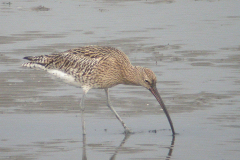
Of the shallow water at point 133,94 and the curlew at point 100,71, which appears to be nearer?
the shallow water at point 133,94

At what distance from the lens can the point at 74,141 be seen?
9922 mm

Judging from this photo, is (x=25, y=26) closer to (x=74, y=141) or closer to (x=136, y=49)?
(x=136, y=49)

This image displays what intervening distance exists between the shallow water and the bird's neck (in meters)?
0.71

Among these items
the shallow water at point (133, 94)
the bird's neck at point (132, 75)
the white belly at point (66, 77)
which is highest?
the bird's neck at point (132, 75)

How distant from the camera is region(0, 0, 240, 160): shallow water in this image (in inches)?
377

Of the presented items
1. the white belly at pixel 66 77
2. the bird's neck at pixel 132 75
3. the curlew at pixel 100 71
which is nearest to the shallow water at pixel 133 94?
the white belly at pixel 66 77

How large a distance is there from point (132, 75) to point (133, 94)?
2179mm

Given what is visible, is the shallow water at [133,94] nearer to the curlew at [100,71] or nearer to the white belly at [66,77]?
the white belly at [66,77]

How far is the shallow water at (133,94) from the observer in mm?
9570

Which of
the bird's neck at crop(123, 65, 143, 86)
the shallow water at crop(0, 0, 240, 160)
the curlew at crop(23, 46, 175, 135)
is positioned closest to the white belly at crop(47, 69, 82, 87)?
the curlew at crop(23, 46, 175, 135)

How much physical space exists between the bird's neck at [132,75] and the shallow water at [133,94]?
0.71 metres

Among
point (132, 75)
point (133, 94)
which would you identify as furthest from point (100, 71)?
point (133, 94)

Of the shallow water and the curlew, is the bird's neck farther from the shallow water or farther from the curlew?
the shallow water

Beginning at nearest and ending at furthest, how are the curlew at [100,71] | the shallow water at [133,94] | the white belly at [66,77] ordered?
the shallow water at [133,94] → the curlew at [100,71] → the white belly at [66,77]
